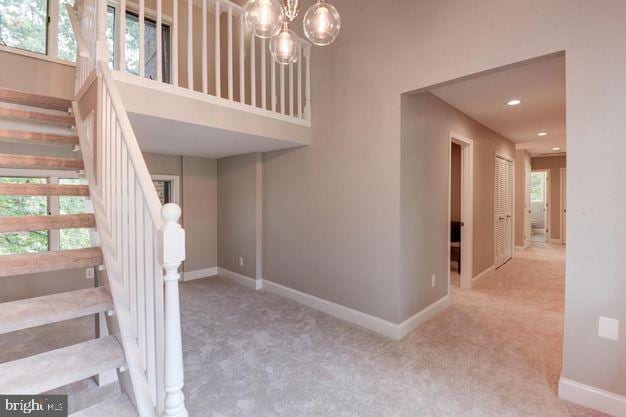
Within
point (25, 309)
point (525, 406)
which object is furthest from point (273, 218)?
point (525, 406)

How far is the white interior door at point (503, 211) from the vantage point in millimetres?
5133

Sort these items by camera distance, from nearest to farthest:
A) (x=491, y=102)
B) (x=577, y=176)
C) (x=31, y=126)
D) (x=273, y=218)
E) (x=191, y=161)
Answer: (x=577, y=176) < (x=31, y=126) < (x=491, y=102) < (x=273, y=218) < (x=191, y=161)

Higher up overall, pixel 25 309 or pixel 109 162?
pixel 109 162

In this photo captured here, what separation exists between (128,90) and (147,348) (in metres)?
1.78

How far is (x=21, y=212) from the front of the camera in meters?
3.60

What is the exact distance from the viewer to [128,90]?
7.23 ft

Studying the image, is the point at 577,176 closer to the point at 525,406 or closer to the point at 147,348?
the point at 525,406

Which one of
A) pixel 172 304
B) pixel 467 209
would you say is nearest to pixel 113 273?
pixel 172 304

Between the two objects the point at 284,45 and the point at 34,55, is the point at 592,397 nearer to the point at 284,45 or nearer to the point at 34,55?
the point at 284,45

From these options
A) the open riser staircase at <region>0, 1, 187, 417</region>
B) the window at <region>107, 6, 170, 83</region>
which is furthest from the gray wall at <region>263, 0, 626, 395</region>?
the window at <region>107, 6, 170, 83</region>

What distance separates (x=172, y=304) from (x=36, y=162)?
5.98ft

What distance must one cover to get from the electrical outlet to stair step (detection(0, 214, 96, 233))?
3.15 meters

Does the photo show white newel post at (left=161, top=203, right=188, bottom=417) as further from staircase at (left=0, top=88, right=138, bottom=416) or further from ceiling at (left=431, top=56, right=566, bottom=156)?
ceiling at (left=431, top=56, right=566, bottom=156)

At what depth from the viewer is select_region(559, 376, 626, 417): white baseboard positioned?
1.81 metres
